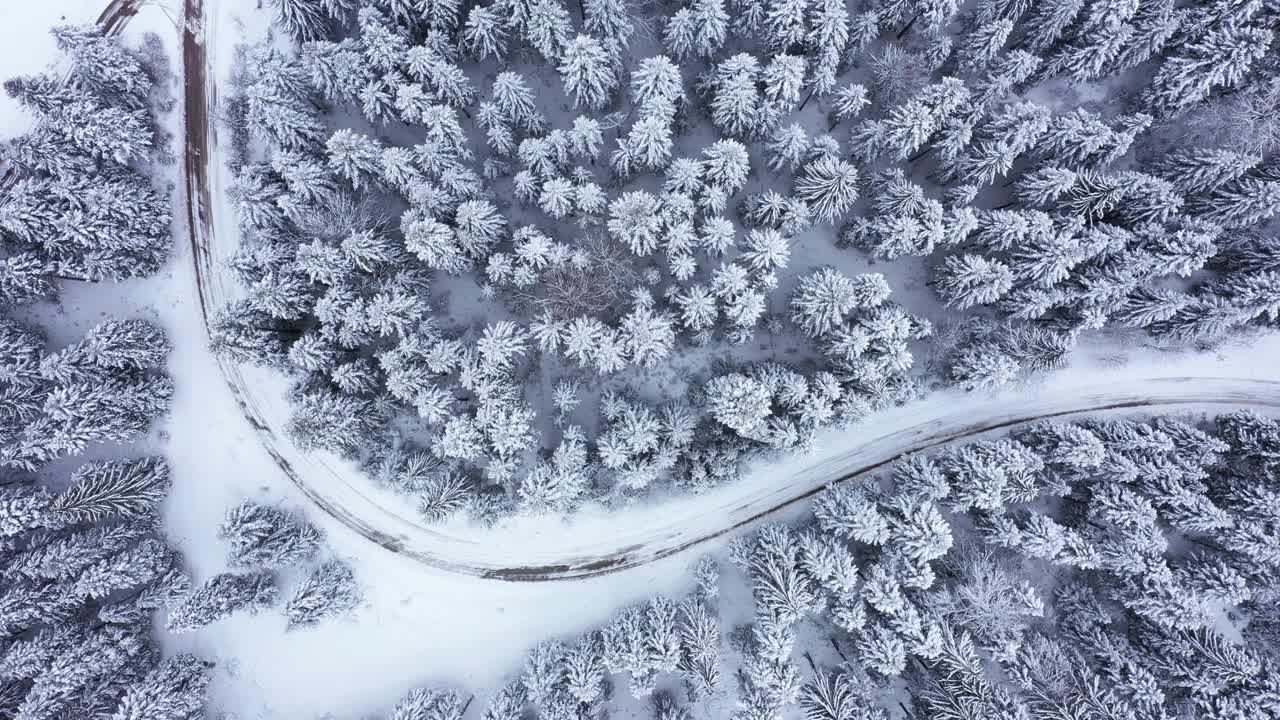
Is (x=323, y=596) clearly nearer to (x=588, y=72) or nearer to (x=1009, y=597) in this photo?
(x=588, y=72)

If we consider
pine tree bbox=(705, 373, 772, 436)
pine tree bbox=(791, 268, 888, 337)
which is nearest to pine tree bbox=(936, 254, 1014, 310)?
pine tree bbox=(791, 268, 888, 337)

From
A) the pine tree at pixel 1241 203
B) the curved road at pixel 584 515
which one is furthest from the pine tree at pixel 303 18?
the pine tree at pixel 1241 203

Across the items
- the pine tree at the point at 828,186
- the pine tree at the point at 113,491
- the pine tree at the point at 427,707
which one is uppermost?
the pine tree at the point at 828,186

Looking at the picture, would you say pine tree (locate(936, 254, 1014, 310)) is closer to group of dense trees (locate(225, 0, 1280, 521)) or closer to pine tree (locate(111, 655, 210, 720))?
group of dense trees (locate(225, 0, 1280, 521))

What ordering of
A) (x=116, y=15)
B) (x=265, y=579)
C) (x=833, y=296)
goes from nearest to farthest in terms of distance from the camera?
(x=833, y=296)
(x=265, y=579)
(x=116, y=15)

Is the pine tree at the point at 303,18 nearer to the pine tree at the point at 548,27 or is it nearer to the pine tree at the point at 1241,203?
the pine tree at the point at 548,27

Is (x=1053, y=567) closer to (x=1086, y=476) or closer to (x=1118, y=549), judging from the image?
(x=1118, y=549)

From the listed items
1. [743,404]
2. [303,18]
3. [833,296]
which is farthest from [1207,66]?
[303,18]
